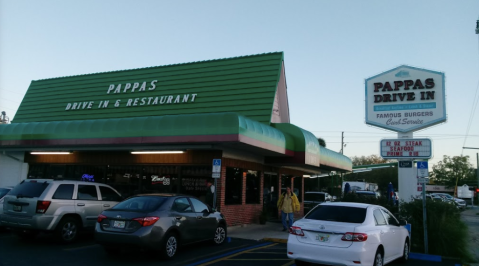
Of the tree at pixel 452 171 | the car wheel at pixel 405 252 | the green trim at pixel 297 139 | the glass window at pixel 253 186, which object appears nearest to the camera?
the car wheel at pixel 405 252

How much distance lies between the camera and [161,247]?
912 cm

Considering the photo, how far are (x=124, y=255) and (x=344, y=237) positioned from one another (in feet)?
17.5

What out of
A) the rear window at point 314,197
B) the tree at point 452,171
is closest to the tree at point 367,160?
the tree at point 452,171

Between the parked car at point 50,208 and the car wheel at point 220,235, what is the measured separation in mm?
3622

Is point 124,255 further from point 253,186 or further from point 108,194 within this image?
point 253,186

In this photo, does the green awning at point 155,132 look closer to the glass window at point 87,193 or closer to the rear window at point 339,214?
the glass window at point 87,193

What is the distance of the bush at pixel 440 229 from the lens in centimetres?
1173

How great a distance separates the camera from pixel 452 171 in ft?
311

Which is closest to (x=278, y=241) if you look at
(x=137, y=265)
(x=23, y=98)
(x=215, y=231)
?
(x=215, y=231)

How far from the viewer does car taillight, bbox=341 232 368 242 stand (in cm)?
780

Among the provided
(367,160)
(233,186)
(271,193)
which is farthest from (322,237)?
(367,160)

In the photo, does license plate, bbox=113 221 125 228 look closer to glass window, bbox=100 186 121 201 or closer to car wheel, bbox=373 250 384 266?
glass window, bbox=100 186 121 201

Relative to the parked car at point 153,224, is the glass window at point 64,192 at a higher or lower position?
higher

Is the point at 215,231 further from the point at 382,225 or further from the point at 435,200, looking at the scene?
the point at 435,200
